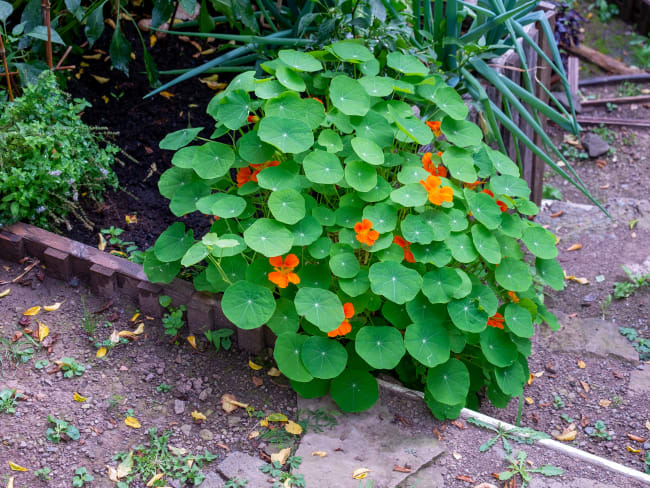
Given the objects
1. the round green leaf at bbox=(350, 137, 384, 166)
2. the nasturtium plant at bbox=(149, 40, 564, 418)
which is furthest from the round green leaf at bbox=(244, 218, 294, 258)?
the round green leaf at bbox=(350, 137, 384, 166)

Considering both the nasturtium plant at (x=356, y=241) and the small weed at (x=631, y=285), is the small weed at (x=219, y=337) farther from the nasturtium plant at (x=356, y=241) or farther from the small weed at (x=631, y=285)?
the small weed at (x=631, y=285)

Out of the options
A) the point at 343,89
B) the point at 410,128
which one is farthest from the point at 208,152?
the point at 410,128

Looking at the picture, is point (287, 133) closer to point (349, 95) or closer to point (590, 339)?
point (349, 95)

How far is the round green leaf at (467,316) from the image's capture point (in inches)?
81.0

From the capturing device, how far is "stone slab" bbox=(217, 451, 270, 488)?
6.15ft

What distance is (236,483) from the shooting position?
1.86m

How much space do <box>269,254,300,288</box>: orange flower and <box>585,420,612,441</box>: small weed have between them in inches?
52.8

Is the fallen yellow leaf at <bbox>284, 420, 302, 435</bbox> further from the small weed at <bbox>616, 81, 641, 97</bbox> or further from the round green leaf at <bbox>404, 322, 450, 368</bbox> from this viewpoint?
the small weed at <bbox>616, 81, 641, 97</bbox>

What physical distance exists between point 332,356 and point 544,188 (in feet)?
9.51

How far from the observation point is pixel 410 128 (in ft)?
7.36

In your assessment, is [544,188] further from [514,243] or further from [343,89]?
[343,89]

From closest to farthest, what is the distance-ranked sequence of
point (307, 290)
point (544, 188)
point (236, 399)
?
point (307, 290) → point (236, 399) → point (544, 188)

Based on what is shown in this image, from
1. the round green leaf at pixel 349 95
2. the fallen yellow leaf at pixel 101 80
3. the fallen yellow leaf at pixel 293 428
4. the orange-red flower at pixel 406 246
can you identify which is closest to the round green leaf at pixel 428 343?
the orange-red flower at pixel 406 246

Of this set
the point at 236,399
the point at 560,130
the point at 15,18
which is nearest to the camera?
the point at 236,399
